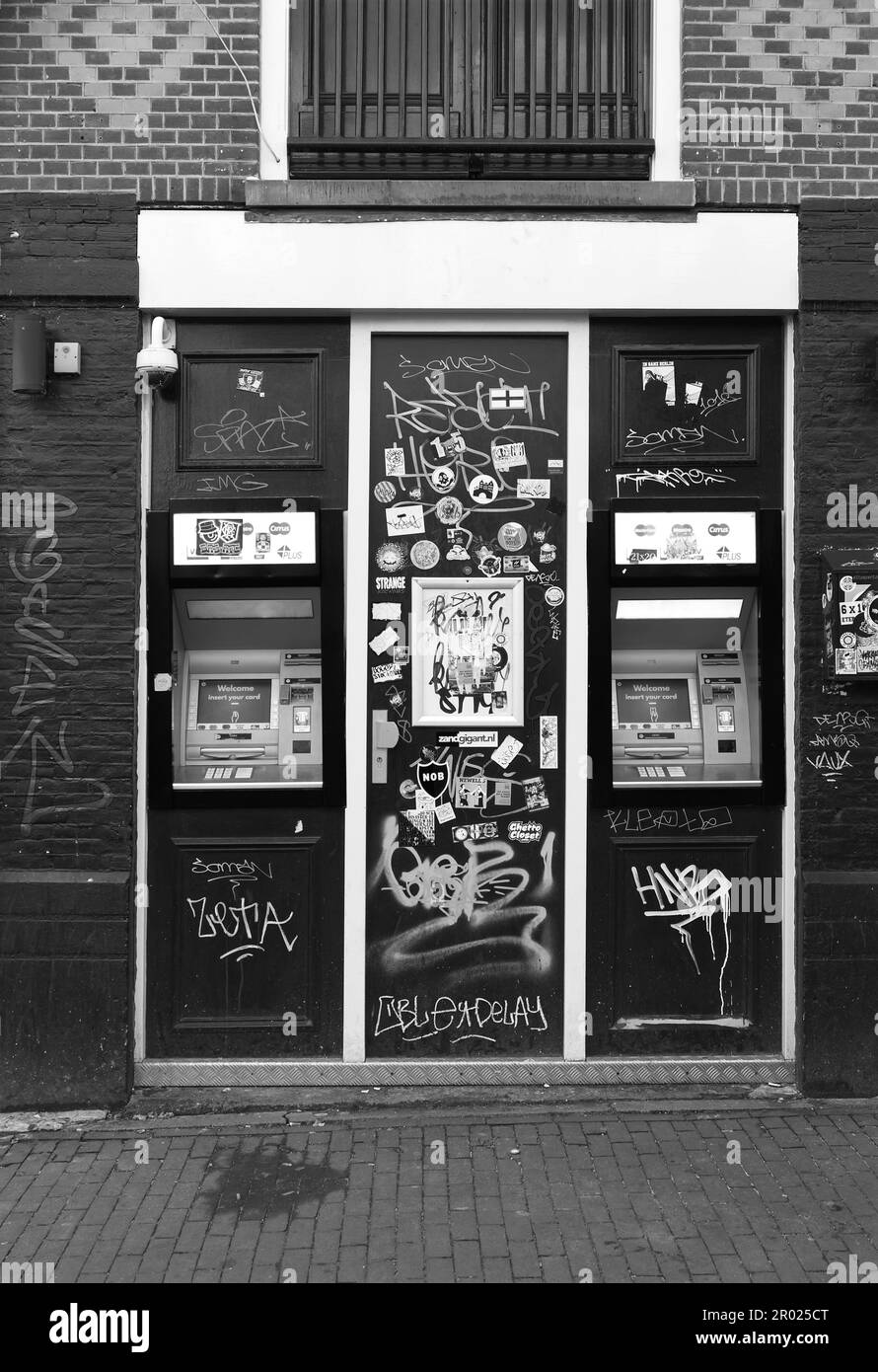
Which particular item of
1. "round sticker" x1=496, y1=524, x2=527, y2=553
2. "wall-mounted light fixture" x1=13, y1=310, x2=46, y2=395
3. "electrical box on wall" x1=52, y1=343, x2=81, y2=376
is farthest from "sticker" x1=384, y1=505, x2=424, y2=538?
"wall-mounted light fixture" x1=13, y1=310, x2=46, y2=395

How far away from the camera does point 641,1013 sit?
18.2 feet

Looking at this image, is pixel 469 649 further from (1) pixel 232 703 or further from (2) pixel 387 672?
(1) pixel 232 703

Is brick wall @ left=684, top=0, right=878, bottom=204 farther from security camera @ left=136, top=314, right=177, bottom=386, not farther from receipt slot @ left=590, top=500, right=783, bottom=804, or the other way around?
security camera @ left=136, top=314, right=177, bottom=386

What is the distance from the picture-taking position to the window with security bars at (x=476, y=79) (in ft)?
18.4

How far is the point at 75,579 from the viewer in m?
5.39

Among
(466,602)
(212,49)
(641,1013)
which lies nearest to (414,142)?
(212,49)

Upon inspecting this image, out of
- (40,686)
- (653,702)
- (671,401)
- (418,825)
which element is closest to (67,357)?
(40,686)

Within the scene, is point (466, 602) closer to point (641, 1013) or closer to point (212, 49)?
point (641, 1013)

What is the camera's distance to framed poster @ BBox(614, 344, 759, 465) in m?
5.54

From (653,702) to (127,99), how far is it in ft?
13.0

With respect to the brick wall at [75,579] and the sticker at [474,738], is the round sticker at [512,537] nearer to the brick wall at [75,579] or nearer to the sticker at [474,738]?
the sticker at [474,738]

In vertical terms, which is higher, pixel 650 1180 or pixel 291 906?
pixel 291 906

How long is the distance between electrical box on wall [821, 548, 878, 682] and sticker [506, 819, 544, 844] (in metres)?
1.64

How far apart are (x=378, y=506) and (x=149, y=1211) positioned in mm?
3286
